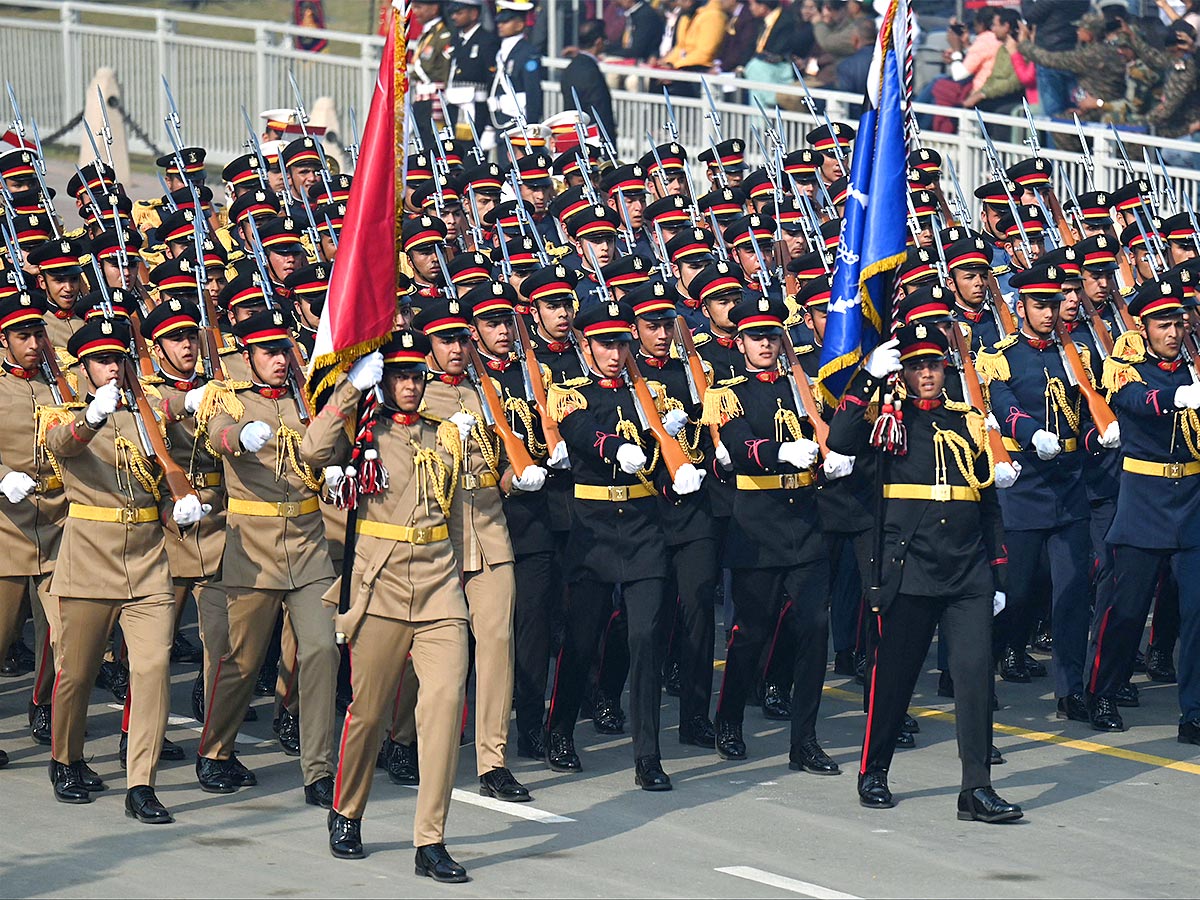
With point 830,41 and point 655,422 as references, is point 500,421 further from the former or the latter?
point 830,41

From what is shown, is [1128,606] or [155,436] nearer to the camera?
[155,436]

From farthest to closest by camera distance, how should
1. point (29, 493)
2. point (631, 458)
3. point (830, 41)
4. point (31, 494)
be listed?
1. point (830, 41)
2. point (31, 494)
3. point (29, 493)
4. point (631, 458)

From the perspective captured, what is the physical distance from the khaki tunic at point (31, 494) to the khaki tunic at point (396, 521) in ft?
5.82

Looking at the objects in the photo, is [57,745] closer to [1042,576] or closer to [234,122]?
[1042,576]

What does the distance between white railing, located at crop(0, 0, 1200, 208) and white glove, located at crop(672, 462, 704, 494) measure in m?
9.28

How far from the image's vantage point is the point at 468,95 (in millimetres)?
19859

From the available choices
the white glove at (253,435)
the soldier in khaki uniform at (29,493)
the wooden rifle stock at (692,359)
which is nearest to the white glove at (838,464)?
the wooden rifle stock at (692,359)

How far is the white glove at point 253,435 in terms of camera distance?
970 cm

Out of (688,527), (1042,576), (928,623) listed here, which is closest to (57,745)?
(688,527)

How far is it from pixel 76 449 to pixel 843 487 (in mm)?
3481

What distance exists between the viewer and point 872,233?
9.91 metres

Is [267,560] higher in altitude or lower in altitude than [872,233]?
lower

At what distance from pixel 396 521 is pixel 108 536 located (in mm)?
1296

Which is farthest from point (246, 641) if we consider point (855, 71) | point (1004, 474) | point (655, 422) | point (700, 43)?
point (700, 43)
